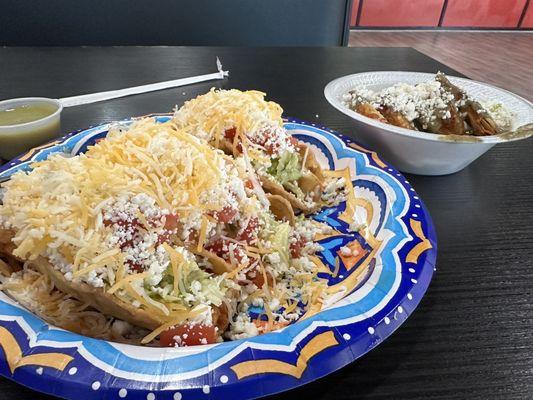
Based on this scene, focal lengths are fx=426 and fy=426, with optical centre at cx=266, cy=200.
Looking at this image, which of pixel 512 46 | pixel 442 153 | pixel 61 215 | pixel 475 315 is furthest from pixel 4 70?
pixel 512 46

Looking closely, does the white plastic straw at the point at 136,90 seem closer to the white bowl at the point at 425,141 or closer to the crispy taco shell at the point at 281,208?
the white bowl at the point at 425,141

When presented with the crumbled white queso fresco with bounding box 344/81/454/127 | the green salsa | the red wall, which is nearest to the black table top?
the green salsa

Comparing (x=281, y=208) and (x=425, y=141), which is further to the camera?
(x=425, y=141)

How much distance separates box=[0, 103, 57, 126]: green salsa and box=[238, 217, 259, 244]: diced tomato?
1.15 meters

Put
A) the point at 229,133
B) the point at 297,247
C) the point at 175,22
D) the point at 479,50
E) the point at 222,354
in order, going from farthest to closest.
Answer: the point at 479,50 < the point at 175,22 < the point at 229,133 < the point at 297,247 < the point at 222,354

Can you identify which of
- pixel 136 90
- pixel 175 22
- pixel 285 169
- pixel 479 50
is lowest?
pixel 479 50

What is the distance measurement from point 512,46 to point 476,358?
9.46m

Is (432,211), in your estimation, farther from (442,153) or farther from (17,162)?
(17,162)

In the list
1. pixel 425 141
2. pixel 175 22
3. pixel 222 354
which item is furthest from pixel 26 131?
pixel 175 22

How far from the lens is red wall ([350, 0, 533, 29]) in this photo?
29.6ft

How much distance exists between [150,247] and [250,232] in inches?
12.9

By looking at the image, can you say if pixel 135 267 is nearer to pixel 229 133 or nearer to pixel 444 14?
pixel 229 133

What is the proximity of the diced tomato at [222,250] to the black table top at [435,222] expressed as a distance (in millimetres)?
384

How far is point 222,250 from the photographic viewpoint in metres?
1.11
